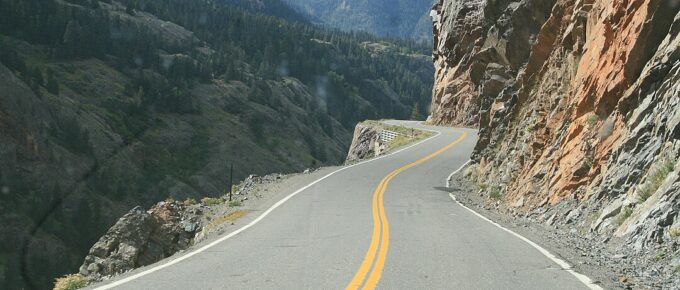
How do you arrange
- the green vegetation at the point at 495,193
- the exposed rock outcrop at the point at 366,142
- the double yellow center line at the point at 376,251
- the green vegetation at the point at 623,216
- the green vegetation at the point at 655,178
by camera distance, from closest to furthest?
the double yellow center line at the point at 376,251 < the green vegetation at the point at 655,178 < the green vegetation at the point at 623,216 < the green vegetation at the point at 495,193 < the exposed rock outcrop at the point at 366,142

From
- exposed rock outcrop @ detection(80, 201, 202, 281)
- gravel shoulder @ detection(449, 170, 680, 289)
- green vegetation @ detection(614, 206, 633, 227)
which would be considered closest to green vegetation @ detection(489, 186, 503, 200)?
gravel shoulder @ detection(449, 170, 680, 289)

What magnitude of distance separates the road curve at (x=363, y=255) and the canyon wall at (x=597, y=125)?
2267 mm

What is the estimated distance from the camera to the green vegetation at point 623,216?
Result: 37.1 ft

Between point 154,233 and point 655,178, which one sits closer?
point 655,178

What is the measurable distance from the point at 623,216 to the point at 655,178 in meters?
0.98

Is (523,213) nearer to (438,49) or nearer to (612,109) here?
(612,109)

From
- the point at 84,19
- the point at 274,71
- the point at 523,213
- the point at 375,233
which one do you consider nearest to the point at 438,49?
the point at 523,213

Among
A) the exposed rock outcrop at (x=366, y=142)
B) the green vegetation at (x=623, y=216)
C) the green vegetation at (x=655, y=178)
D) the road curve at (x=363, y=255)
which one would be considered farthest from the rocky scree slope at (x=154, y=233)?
the exposed rock outcrop at (x=366, y=142)

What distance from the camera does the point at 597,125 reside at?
Answer: 1540 cm

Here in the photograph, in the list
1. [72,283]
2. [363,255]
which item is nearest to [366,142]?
[363,255]

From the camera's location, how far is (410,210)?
17000 mm

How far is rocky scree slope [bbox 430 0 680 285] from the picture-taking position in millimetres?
11008

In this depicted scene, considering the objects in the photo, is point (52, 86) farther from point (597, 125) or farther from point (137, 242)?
point (597, 125)

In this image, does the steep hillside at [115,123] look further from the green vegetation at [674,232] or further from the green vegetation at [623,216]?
the green vegetation at [674,232]
